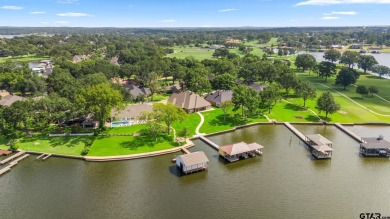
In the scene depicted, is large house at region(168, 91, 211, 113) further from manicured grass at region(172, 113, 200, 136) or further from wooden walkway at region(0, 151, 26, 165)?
wooden walkway at region(0, 151, 26, 165)

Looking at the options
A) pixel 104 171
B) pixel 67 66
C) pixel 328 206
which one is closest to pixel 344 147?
pixel 328 206

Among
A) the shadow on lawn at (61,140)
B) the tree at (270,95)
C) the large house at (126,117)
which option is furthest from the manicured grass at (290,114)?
the shadow on lawn at (61,140)

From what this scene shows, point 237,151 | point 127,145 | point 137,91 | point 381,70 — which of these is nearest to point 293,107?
point 237,151

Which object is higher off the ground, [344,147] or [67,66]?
[67,66]

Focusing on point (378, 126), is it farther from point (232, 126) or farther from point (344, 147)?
point (232, 126)

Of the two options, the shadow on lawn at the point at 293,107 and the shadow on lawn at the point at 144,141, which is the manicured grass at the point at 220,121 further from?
the shadow on lawn at the point at 293,107

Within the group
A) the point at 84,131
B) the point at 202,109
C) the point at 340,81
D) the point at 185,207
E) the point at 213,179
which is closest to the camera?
the point at 185,207
